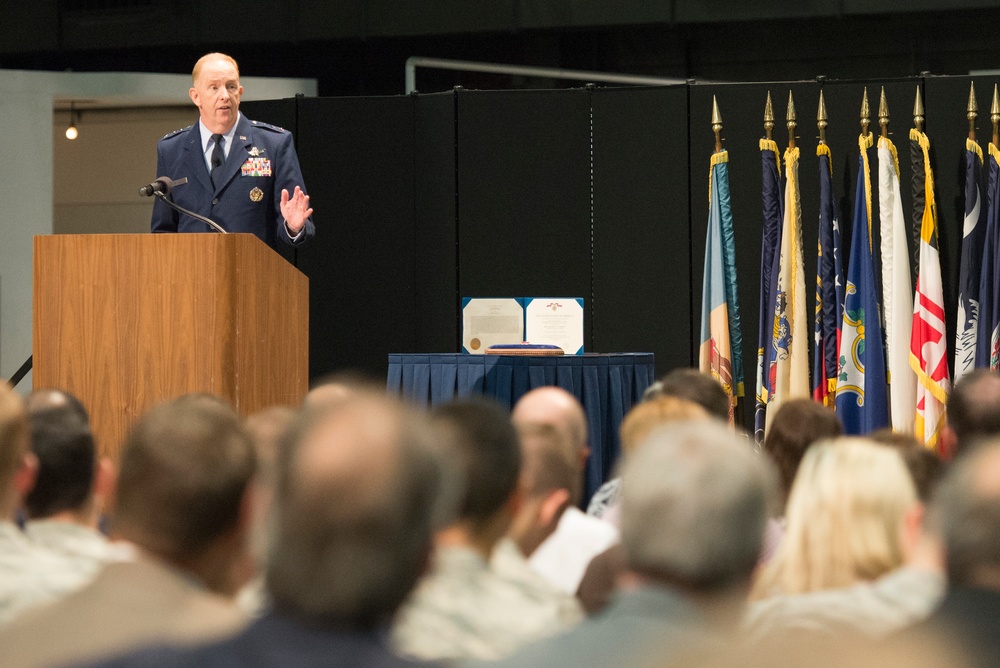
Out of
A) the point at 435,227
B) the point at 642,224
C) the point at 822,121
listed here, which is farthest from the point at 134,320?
the point at 822,121

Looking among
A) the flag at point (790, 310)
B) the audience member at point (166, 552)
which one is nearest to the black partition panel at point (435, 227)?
the flag at point (790, 310)

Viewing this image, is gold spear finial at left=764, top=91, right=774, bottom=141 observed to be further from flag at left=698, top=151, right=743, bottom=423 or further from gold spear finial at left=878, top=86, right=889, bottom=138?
gold spear finial at left=878, top=86, right=889, bottom=138

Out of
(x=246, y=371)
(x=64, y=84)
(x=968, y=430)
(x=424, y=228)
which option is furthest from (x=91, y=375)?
(x=64, y=84)

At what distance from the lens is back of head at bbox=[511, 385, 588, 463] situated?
258cm

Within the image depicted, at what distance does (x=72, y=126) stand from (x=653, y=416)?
715 centimetres

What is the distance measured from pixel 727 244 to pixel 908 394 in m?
1.13

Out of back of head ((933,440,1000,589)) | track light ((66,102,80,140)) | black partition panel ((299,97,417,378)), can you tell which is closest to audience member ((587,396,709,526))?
back of head ((933,440,1000,589))

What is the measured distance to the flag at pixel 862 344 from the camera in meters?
5.97

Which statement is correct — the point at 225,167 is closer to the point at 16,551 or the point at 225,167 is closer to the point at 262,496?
the point at 16,551

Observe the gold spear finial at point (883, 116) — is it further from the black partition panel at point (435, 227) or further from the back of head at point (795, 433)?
the back of head at point (795, 433)

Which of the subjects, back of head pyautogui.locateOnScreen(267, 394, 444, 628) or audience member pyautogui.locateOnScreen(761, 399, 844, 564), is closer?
back of head pyautogui.locateOnScreen(267, 394, 444, 628)

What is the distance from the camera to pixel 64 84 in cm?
771

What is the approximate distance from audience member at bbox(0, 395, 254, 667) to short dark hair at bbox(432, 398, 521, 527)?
1.30 ft

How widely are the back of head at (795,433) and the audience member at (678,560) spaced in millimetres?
1440
